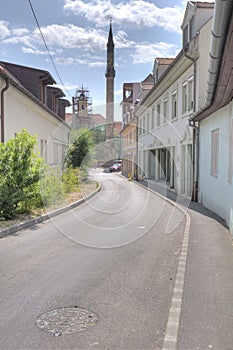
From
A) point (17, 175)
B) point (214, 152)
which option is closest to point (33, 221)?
point (17, 175)

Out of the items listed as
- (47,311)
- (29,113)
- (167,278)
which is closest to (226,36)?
(167,278)

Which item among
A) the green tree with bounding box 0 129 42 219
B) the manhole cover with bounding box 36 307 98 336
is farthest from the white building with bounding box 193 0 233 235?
the green tree with bounding box 0 129 42 219

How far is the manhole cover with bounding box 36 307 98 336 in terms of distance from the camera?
3.61 m

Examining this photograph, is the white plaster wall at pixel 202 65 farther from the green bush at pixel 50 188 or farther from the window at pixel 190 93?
the green bush at pixel 50 188

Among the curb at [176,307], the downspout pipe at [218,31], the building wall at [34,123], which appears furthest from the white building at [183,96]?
the curb at [176,307]

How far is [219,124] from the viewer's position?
34.4 ft

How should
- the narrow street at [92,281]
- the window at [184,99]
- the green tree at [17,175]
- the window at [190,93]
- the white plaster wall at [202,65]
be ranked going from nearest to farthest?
the narrow street at [92,281]
the green tree at [17,175]
the white plaster wall at [202,65]
the window at [190,93]
the window at [184,99]

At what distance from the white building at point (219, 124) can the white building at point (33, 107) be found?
670cm

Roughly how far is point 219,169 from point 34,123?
37.2ft

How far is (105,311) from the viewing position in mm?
4039

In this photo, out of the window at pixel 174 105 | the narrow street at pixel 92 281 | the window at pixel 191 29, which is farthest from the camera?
the window at pixel 174 105

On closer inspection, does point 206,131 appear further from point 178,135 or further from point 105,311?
point 105,311

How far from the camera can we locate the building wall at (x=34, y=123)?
45.7 feet

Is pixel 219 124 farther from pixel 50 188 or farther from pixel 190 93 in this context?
pixel 50 188
